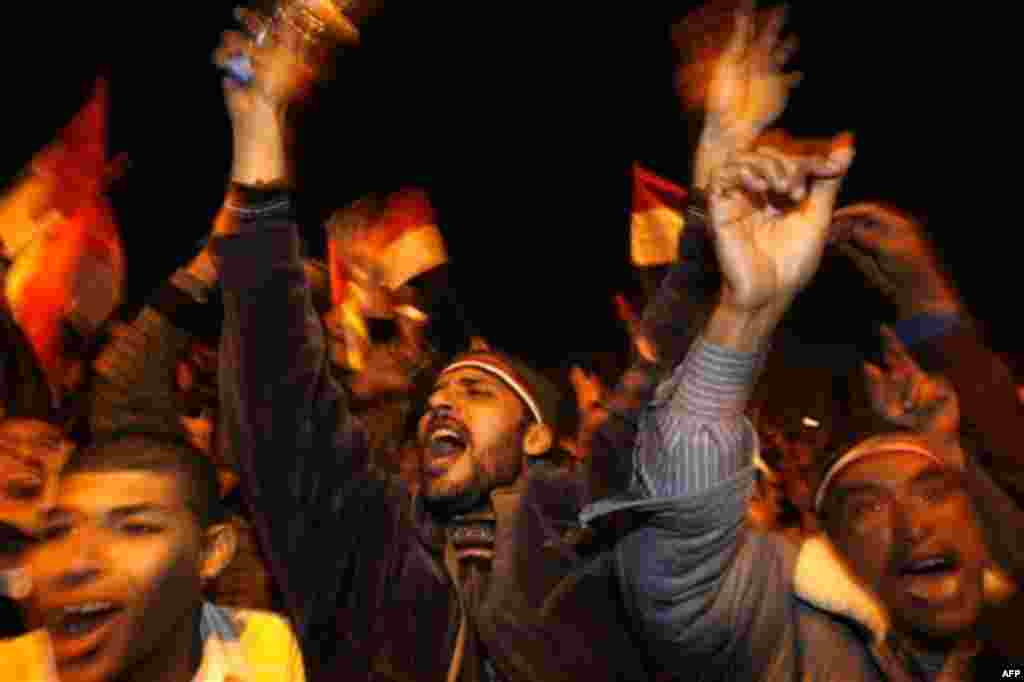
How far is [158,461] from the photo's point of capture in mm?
2670

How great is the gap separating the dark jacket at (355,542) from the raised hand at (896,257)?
3.45ft

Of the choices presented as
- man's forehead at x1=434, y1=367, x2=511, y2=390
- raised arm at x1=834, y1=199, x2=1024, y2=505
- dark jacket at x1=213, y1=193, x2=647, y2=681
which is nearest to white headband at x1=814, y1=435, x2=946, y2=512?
raised arm at x1=834, y1=199, x2=1024, y2=505

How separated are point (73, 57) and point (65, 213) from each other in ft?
8.47

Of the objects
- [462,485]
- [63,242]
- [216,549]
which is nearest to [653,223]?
[462,485]

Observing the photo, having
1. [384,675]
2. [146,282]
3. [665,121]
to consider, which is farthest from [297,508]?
[665,121]

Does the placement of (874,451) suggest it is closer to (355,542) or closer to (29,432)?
(355,542)

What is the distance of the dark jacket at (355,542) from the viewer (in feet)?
7.79

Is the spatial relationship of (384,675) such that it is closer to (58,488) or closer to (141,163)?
(58,488)

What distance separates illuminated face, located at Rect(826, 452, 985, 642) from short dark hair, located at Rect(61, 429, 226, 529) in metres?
1.52

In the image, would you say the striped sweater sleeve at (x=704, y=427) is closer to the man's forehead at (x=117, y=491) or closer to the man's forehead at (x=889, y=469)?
the man's forehead at (x=889, y=469)

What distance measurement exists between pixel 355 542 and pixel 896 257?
5.30 feet

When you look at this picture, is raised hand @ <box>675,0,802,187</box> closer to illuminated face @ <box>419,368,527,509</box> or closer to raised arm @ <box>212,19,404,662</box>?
raised arm @ <box>212,19,404,662</box>

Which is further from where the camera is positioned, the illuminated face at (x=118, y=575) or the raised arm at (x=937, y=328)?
the raised arm at (x=937, y=328)

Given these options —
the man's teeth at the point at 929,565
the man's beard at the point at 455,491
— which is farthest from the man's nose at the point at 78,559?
the man's teeth at the point at 929,565
